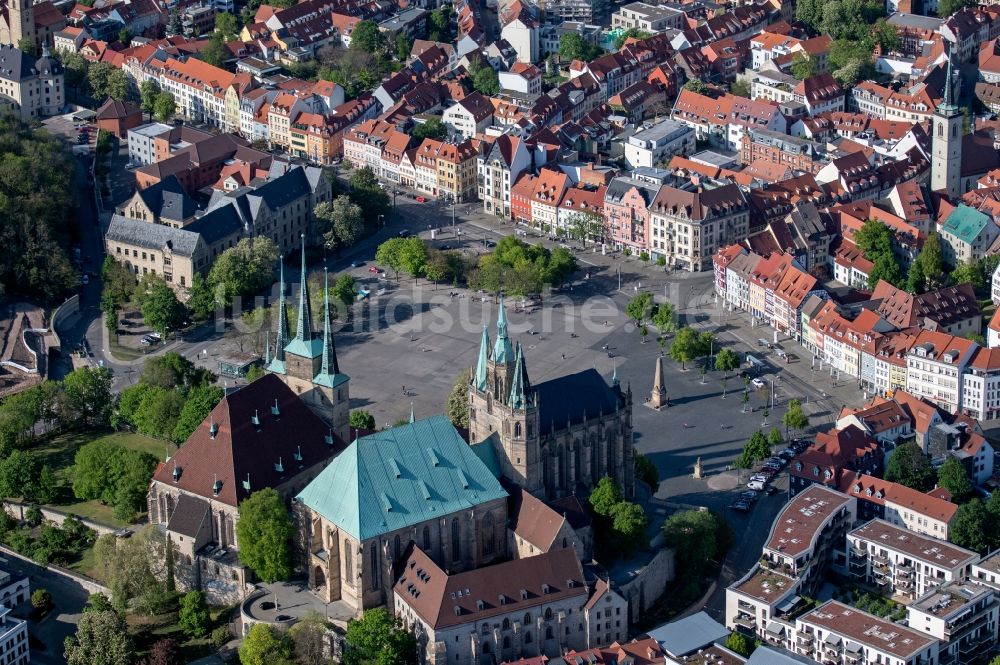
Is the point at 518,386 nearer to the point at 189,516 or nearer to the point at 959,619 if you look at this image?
the point at 189,516

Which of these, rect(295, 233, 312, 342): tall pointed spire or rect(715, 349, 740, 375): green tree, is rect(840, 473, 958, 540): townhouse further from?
rect(295, 233, 312, 342): tall pointed spire

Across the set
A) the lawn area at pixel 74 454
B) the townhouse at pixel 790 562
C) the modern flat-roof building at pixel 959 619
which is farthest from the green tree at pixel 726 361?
the lawn area at pixel 74 454

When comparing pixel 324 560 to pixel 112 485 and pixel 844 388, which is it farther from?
pixel 844 388

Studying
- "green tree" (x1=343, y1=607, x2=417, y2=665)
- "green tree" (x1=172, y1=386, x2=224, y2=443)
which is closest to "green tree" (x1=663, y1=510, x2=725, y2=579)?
"green tree" (x1=343, y1=607, x2=417, y2=665)

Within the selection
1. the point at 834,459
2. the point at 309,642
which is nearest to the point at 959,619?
the point at 834,459

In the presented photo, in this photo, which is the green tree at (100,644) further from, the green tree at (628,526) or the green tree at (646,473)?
the green tree at (646,473)

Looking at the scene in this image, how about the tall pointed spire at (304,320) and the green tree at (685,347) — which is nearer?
the tall pointed spire at (304,320)
